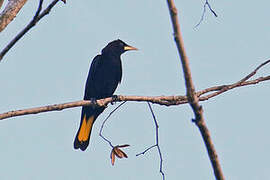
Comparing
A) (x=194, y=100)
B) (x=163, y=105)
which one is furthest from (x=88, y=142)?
(x=194, y=100)

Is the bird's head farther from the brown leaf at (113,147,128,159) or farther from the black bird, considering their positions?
the brown leaf at (113,147,128,159)

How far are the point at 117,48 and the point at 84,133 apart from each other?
154cm

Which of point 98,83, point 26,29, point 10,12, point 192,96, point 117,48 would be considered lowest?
point 192,96

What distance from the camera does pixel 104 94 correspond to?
271 inches

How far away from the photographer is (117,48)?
7.64 meters

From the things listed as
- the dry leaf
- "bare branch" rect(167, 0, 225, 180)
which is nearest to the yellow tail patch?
the dry leaf

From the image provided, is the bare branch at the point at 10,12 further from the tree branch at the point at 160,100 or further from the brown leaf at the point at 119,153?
the brown leaf at the point at 119,153

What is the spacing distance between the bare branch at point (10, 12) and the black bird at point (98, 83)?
339 cm

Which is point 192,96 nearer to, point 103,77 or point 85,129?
point 85,129

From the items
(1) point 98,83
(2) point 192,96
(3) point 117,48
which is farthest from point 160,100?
(3) point 117,48

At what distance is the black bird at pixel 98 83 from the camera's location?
6668 millimetres

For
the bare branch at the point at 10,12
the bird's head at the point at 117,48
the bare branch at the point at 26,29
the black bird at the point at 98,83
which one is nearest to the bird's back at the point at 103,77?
the black bird at the point at 98,83

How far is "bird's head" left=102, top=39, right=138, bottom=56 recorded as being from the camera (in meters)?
7.51

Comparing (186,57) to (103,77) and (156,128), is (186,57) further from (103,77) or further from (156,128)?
(103,77)
